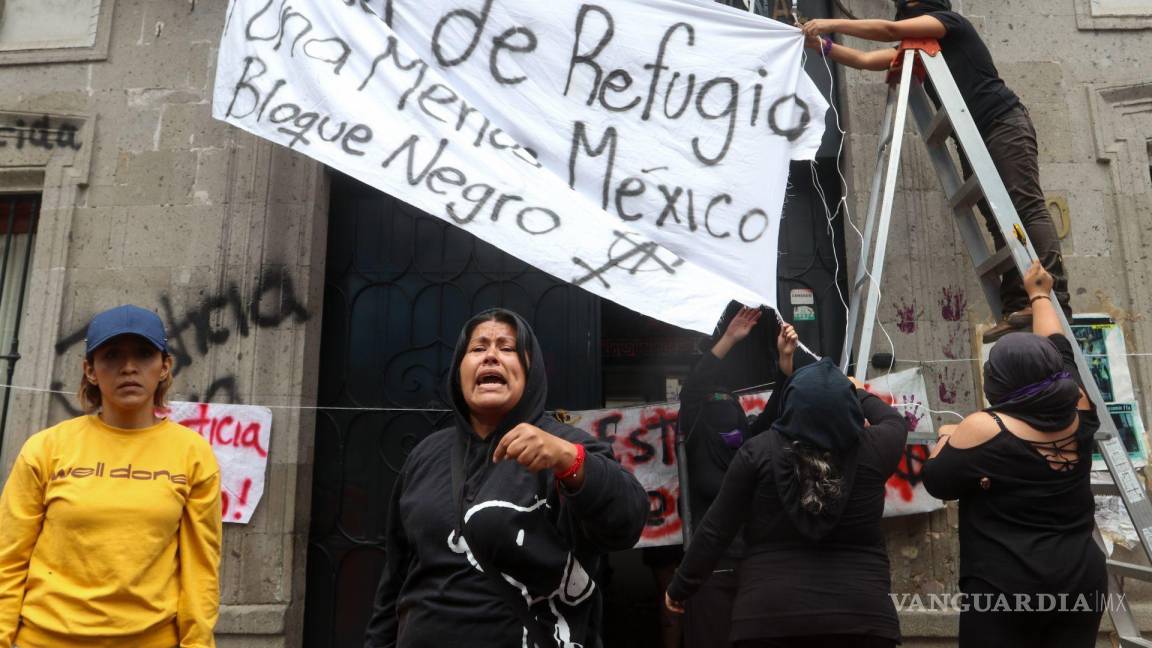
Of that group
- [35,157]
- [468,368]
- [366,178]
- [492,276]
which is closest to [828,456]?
[468,368]

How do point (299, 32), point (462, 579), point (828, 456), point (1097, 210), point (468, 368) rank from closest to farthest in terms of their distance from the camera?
point (462, 579), point (468, 368), point (828, 456), point (299, 32), point (1097, 210)

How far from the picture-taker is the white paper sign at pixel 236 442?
4711 millimetres

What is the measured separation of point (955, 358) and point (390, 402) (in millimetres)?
3432

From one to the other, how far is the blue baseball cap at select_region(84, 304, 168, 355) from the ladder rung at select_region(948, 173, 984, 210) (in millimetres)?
3414

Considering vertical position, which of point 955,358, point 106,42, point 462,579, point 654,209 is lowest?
point 462,579

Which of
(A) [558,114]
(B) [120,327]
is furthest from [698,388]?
(B) [120,327]

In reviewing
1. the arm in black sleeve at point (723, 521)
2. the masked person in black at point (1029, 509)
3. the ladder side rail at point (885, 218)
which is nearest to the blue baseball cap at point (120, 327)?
the arm in black sleeve at point (723, 521)

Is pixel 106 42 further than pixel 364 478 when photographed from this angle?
Yes

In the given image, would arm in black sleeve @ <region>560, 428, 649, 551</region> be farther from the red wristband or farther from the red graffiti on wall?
the red graffiti on wall

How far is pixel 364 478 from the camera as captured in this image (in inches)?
197

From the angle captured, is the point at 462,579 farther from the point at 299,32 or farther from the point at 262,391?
the point at 262,391

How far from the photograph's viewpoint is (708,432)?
3941mm

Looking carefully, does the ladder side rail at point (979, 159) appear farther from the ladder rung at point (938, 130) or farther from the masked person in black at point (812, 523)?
the masked person in black at point (812, 523)

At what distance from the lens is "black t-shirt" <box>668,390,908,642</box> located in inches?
103
